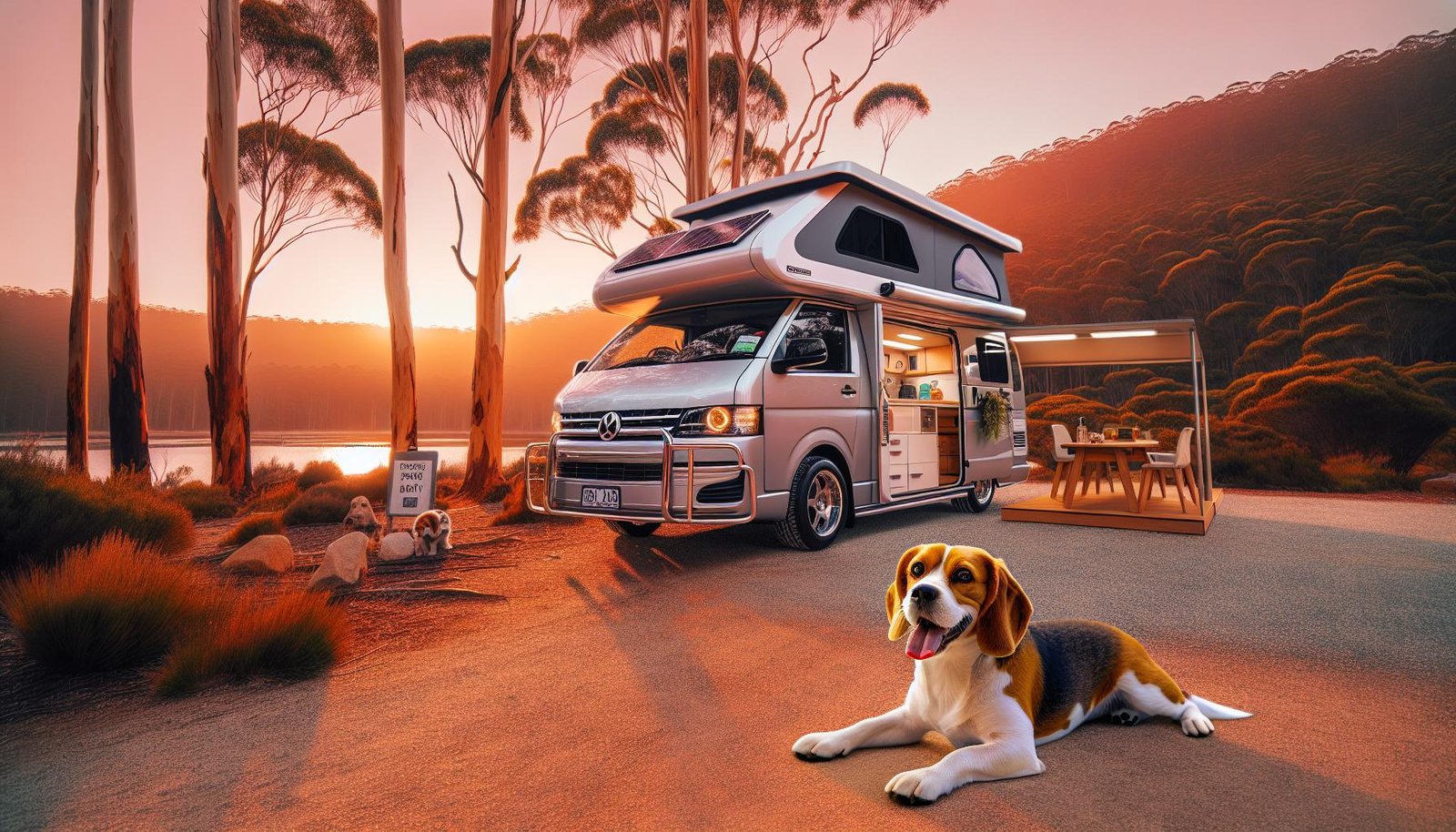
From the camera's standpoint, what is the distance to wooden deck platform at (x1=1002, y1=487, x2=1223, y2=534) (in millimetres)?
7055

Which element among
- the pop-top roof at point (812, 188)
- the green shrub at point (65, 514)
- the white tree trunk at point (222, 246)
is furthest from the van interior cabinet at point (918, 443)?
the white tree trunk at point (222, 246)

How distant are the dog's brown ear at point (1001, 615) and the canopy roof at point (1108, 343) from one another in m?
7.00

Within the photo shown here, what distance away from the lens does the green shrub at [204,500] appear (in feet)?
32.5

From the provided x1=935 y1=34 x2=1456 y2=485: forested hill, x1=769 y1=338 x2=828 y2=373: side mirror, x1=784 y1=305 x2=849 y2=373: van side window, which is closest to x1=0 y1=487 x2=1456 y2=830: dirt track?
x1=769 y1=338 x2=828 y2=373: side mirror

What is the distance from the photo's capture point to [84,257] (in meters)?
12.6

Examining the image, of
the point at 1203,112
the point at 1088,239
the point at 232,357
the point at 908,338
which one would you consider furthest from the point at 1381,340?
the point at 1203,112

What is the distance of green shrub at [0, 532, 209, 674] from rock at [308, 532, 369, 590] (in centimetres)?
103

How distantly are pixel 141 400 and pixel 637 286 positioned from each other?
30.4 feet

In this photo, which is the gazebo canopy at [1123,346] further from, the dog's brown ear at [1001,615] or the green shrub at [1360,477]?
the dog's brown ear at [1001,615]

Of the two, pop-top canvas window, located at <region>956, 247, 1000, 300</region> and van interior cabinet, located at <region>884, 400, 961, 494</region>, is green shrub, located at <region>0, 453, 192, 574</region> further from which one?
pop-top canvas window, located at <region>956, 247, 1000, 300</region>

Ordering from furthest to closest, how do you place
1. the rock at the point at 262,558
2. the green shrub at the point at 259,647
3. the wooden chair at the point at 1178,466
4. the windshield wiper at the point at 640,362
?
the wooden chair at the point at 1178,466 → the windshield wiper at the point at 640,362 → the rock at the point at 262,558 → the green shrub at the point at 259,647

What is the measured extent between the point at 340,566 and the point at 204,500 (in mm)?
6706

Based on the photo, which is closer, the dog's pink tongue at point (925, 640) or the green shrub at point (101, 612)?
the dog's pink tongue at point (925, 640)

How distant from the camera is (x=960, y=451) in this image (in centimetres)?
823
